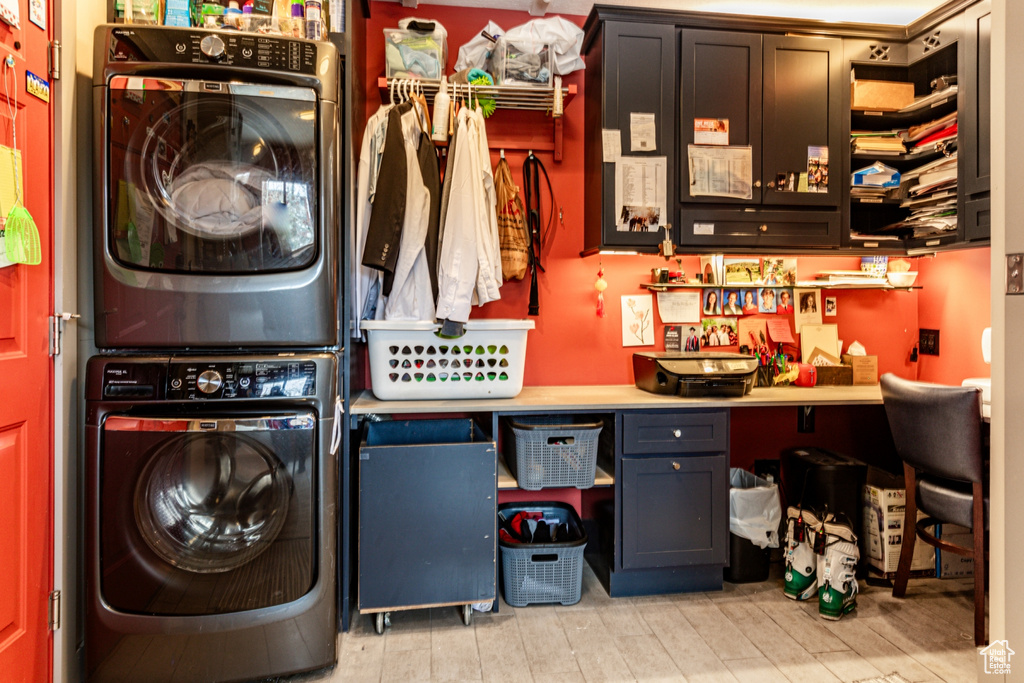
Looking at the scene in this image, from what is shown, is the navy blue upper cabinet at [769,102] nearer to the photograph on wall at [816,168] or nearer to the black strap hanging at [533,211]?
the photograph on wall at [816,168]

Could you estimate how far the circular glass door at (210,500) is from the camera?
1657 mm

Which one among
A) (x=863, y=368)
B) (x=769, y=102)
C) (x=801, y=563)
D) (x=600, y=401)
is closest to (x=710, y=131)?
(x=769, y=102)

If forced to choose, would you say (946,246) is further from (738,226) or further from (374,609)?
(374,609)

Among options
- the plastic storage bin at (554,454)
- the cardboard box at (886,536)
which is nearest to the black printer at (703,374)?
the plastic storage bin at (554,454)

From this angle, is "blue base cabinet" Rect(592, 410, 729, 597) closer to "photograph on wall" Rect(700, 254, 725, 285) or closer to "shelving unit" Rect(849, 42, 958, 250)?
"photograph on wall" Rect(700, 254, 725, 285)

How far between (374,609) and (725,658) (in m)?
1.20

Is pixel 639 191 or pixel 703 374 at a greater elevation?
pixel 639 191

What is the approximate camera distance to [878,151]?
2.63 meters

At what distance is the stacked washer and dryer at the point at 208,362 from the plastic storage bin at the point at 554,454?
0.73 m

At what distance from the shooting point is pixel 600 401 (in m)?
2.25

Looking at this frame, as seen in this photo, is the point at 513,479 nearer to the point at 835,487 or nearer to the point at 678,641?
the point at 678,641

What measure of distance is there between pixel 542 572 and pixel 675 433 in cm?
75

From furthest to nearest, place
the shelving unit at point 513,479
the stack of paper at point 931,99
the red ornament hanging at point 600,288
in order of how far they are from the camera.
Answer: the red ornament hanging at point 600,288 < the stack of paper at point 931,99 < the shelving unit at point 513,479

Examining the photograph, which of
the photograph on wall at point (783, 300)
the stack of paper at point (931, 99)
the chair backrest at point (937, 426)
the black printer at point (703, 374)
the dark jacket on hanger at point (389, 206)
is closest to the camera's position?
the chair backrest at point (937, 426)
